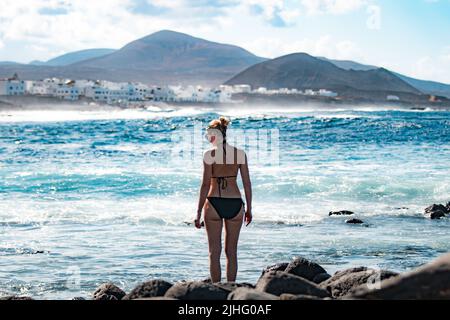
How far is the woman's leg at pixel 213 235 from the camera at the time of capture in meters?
7.68

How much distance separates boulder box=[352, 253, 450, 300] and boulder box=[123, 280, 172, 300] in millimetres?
2467

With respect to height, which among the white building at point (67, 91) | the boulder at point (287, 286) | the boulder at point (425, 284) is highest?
the white building at point (67, 91)

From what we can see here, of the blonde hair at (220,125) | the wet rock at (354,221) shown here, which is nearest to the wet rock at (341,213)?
the wet rock at (354,221)

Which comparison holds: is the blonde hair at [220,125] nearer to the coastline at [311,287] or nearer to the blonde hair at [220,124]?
the blonde hair at [220,124]

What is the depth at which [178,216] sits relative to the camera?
15062 mm

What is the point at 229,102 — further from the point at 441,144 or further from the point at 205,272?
the point at 205,272

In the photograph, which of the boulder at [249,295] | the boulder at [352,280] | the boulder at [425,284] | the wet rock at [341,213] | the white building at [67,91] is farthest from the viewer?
the white building at [67,91]

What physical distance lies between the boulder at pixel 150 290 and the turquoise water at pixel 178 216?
197 centimetres

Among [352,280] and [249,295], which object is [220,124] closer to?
[352,280]

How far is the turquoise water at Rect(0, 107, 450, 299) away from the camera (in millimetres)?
10055

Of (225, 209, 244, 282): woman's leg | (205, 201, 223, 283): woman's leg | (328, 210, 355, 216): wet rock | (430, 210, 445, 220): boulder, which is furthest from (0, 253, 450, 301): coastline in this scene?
(430, 210, 445, 220): boulder

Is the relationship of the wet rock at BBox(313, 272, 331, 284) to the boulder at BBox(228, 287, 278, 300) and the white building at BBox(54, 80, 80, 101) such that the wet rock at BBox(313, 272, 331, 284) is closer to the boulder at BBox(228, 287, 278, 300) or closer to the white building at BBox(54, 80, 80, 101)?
the boulder at BBox(228, 287, 278, 300)

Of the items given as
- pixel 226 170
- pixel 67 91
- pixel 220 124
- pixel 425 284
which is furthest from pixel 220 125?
pixel 67 91
